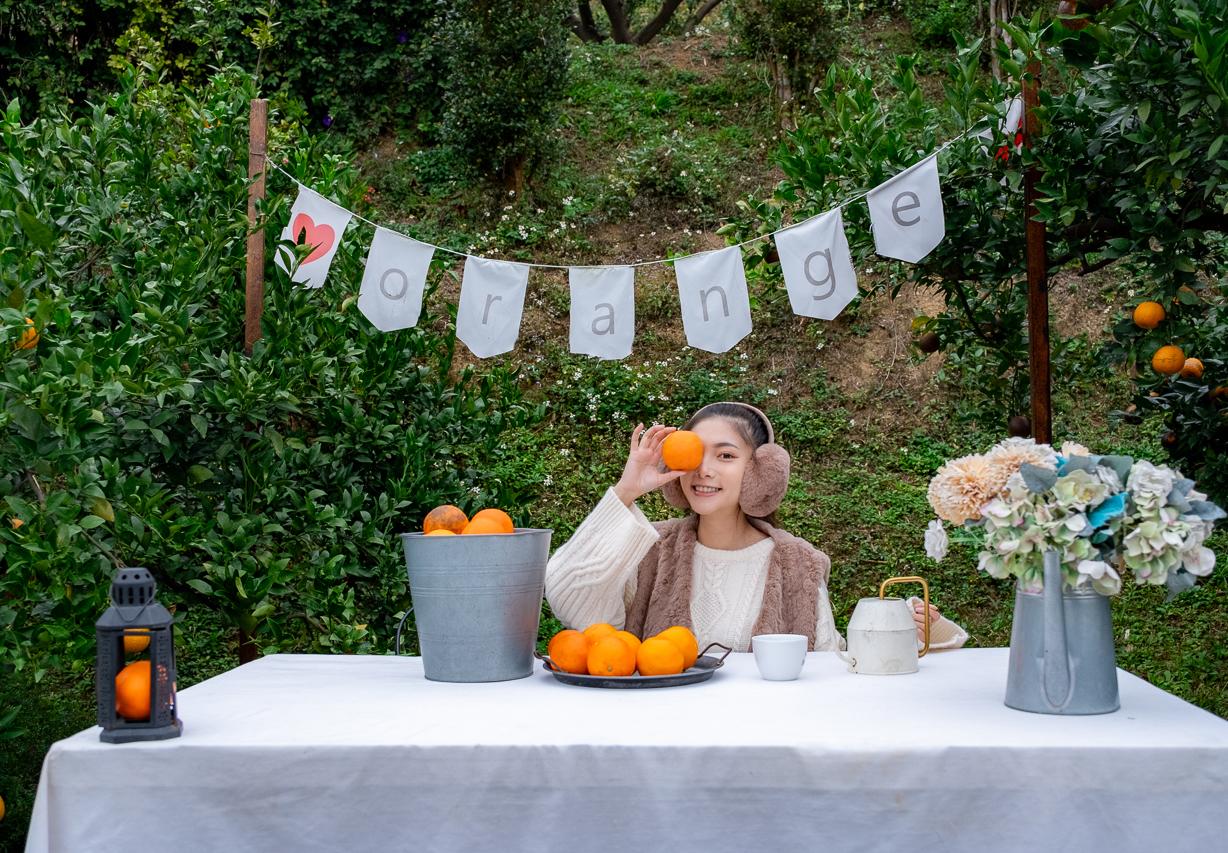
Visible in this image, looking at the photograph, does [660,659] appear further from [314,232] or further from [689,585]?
[314,232]

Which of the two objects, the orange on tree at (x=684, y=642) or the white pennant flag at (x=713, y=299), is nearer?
the orange on tree at (x=684, y=642)

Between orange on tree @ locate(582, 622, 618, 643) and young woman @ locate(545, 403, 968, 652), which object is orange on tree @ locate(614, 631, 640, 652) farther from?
young woman @ locate(545, 403, 968, 652)

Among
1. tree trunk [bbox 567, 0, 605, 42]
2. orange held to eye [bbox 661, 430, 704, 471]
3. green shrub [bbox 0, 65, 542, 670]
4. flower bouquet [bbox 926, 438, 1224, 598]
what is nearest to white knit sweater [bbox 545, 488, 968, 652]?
orange held to eye [bbox 661, 430, 704, 471]

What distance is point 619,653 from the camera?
208 cm

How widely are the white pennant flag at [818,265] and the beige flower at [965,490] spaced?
1.39 meters

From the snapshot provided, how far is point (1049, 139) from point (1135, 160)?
0.22 m

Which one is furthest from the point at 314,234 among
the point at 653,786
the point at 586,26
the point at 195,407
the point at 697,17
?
the point at 586,26

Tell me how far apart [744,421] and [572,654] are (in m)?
1.00

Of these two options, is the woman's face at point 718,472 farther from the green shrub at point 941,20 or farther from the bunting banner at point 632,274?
the green shrub at point 941,20

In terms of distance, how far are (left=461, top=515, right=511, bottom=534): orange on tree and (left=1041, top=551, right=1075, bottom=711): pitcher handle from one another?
3.11 feet

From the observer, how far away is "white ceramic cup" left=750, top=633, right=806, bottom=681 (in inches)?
83.4

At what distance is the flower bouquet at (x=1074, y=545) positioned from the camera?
1760mm

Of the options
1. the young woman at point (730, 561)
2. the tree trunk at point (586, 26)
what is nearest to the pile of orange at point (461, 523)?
the young woman at point (730, 561)

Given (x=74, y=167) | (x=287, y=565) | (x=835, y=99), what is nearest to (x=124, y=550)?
(x=287, y=565)
